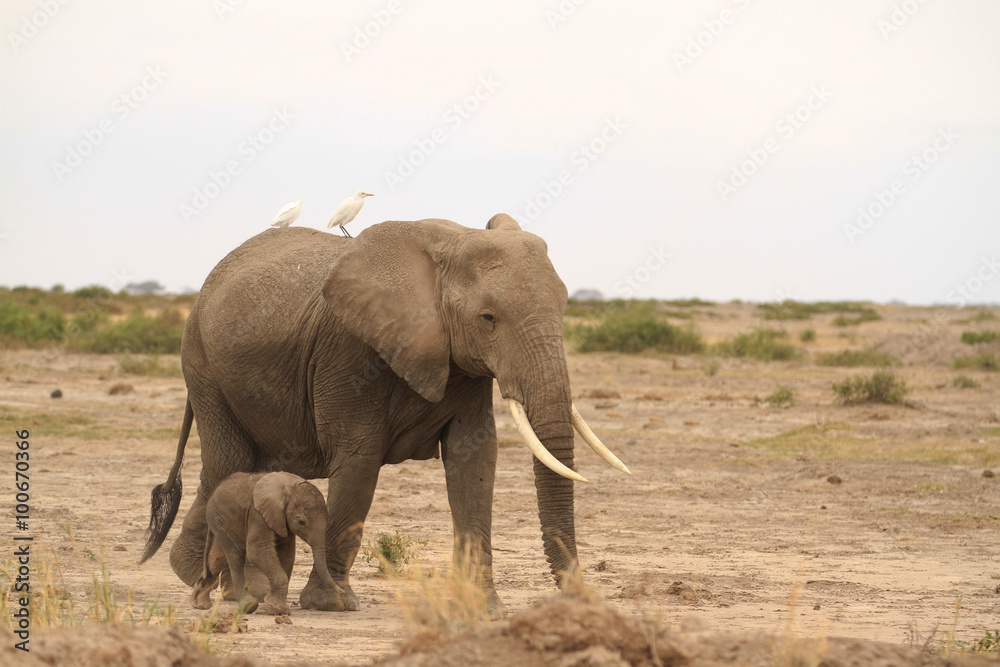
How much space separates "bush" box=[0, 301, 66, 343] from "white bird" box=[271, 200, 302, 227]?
23.3 metres

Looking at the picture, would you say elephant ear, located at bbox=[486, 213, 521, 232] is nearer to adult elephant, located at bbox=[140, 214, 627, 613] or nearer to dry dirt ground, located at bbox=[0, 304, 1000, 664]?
adult elephant, located at bbox=[140, 214, 627, 613]

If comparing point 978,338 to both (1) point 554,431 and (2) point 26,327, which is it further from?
(1) point 554,431

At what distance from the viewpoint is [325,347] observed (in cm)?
764

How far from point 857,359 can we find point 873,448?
53.5 feet

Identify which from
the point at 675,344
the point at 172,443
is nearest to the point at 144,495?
the point at 172,443

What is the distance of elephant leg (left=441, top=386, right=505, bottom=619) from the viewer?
7305 millimetres

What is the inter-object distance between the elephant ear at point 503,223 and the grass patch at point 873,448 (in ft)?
29.4

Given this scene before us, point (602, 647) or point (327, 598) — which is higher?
point (602, 647)

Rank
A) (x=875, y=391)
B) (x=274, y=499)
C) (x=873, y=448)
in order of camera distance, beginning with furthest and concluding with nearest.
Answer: (x=875, y=391)
(x=873, y=448)
(x=274, y=499)

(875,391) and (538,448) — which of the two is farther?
(875,391)

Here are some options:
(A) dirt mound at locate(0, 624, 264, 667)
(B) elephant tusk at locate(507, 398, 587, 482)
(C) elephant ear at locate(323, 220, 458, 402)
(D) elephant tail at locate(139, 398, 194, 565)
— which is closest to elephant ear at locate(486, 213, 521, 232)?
(C) elephant ear at locate(323, 220, 458, 402)

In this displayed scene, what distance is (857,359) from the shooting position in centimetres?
3177

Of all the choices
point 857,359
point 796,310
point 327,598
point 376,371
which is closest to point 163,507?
point 327,598

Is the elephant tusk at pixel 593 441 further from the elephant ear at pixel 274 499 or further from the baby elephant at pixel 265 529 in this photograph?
the elephant ear at pixel 274 499
